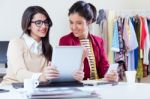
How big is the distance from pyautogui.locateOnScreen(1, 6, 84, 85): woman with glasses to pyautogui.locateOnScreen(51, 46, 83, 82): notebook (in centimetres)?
24

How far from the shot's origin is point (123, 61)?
374 cm

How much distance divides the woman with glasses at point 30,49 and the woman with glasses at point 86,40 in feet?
0.64

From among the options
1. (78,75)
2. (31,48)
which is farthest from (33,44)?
(78,75)

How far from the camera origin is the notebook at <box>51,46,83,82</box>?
1.64 metres

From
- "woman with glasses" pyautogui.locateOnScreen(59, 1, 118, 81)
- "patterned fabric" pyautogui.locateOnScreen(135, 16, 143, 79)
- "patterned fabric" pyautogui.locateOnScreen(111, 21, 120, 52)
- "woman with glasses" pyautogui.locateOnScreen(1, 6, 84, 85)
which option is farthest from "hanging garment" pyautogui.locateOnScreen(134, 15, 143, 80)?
"woman with glasses" pyautogui.locateOnScreen(1, 6, 84, 85)

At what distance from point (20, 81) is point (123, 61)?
2.06m

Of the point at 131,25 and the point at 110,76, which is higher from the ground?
the point at 131,25

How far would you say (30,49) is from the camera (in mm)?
2039

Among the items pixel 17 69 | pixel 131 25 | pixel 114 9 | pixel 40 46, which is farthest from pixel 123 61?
→ pixel 17 69

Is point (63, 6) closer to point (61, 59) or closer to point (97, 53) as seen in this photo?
point (97, 53)

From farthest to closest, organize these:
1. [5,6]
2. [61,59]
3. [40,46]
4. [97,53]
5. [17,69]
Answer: [5,6]
[97,53]
[40,46]
[17,69]
[61,59]

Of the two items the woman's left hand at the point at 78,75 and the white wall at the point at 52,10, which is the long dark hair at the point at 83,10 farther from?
the white wall at the point at 52,10

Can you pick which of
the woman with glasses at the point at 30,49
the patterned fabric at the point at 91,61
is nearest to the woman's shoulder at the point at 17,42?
the woman with glasses at the point at 30,49

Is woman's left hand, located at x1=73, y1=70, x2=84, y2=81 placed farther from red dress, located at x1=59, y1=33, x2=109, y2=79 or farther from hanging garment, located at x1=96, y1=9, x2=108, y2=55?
hanging garment, located at x1=96, y1=9, x2=108, y2=55
